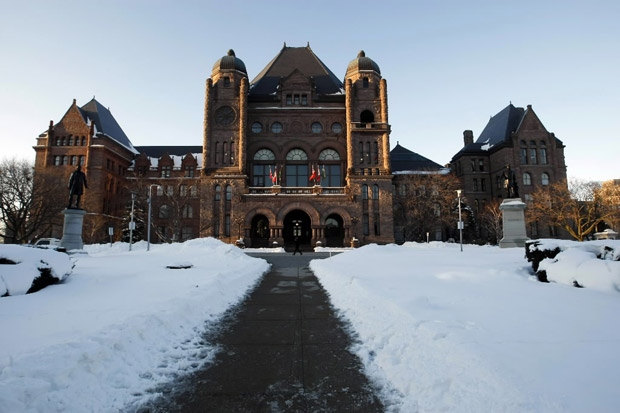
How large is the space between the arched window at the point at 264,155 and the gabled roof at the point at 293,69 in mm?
9351

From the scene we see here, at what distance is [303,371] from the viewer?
13.0 feet

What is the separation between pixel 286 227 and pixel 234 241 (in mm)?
7465

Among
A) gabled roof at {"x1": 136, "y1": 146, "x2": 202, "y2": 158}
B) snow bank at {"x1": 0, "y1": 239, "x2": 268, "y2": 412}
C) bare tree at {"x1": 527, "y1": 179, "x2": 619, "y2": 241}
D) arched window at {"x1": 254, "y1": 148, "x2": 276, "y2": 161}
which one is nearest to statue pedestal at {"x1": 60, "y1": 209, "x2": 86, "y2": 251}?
snow bank at {"x1": 0, "y1": 239, "x2": 268, "y2": 412}

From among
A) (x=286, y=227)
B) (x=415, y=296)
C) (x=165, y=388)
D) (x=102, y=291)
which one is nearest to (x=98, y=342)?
(x=165, y=388)

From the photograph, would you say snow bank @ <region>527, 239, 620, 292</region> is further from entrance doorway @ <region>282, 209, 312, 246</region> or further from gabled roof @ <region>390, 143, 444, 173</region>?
gabled roof @ <region>390, 143, 444, 173</region>

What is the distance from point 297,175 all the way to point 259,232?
937cm

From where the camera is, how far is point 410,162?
57.3 metres

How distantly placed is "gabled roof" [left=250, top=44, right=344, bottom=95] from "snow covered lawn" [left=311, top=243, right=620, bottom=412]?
47.3 metres

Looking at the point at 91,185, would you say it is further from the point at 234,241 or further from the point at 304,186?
the point at 304,186

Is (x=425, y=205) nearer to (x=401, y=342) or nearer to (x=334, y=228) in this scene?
(x=334, y=228)

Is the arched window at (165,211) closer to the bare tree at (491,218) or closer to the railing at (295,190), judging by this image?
the railing at (295,190)

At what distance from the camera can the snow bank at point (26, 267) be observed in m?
6.55

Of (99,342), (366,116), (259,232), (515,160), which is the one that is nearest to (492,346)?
(99,342)

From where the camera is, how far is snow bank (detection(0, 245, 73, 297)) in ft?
21.5
